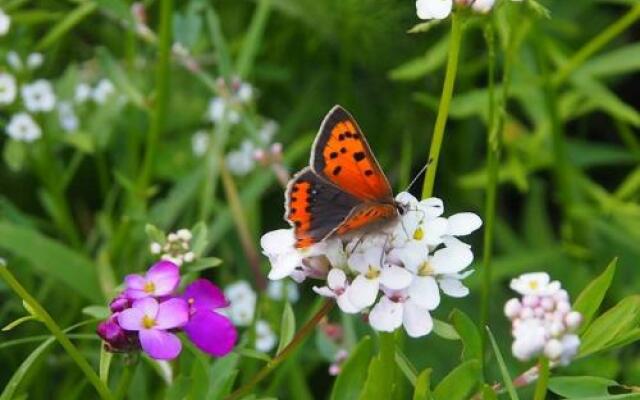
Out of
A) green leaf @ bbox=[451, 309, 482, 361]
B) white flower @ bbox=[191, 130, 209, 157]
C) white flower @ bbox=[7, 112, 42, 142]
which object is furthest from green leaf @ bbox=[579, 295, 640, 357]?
white flower @ bbox=[191, 130, 209, 157]

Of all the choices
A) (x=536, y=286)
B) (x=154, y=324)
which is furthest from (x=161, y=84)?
(x=536, y=286)

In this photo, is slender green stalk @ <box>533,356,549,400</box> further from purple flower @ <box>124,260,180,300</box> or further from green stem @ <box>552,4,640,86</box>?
green stem @ <box>552,4,640,86</box>

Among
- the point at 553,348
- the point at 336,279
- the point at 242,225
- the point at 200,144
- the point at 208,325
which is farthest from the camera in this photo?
the point at 200,144

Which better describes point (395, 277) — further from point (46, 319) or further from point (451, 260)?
point (46, 319)

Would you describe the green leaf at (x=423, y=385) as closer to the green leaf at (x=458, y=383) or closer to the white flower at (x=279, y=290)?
the green leaf at (x=458, y=383)

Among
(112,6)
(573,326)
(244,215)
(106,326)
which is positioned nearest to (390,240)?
(573,326)

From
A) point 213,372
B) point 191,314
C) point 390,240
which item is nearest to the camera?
point 390,240

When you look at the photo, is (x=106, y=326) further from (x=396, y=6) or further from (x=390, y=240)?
(x=396, y=6)
